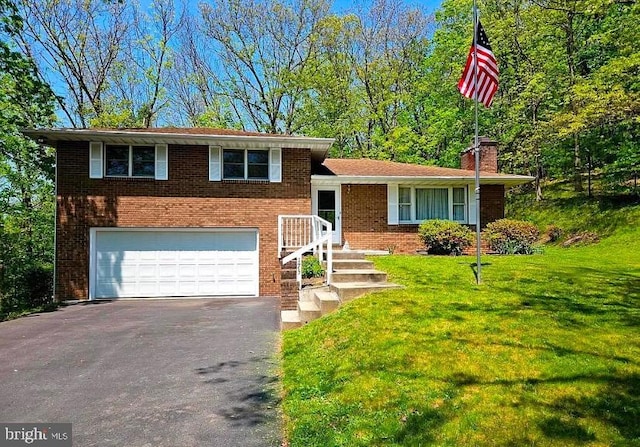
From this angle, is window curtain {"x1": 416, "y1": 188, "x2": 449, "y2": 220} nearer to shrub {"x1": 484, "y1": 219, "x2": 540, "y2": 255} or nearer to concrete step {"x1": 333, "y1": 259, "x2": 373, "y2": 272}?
shrub {"x1": 484, "y1": 219, "x2": 540, "y2": 255}

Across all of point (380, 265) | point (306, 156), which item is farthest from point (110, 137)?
point (380, 265)

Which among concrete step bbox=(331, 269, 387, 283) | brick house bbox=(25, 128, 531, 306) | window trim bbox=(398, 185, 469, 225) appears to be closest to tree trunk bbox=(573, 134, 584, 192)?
window trim bbox=(398, 185, 469, 225)

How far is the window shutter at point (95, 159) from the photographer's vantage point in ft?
45.2

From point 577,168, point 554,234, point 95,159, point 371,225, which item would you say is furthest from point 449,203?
point 577,168

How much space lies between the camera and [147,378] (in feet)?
18.9

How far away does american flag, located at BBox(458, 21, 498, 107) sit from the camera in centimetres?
891

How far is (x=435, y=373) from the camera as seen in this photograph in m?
4.58

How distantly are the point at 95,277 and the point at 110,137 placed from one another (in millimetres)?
4465

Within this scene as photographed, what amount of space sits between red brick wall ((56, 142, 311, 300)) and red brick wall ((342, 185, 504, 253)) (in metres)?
1.78

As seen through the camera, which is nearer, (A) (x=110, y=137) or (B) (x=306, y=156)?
(A) (x=110, y=137)

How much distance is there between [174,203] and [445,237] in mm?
9041

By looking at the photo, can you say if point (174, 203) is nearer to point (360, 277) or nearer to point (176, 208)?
point (176, 208)

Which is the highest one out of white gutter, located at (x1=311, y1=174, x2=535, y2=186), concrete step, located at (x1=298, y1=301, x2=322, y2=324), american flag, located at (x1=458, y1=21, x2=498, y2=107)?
american flag, located at (x1=458, y1=21, x2=498, y2=107)

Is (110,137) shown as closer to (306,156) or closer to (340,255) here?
(306,156)
